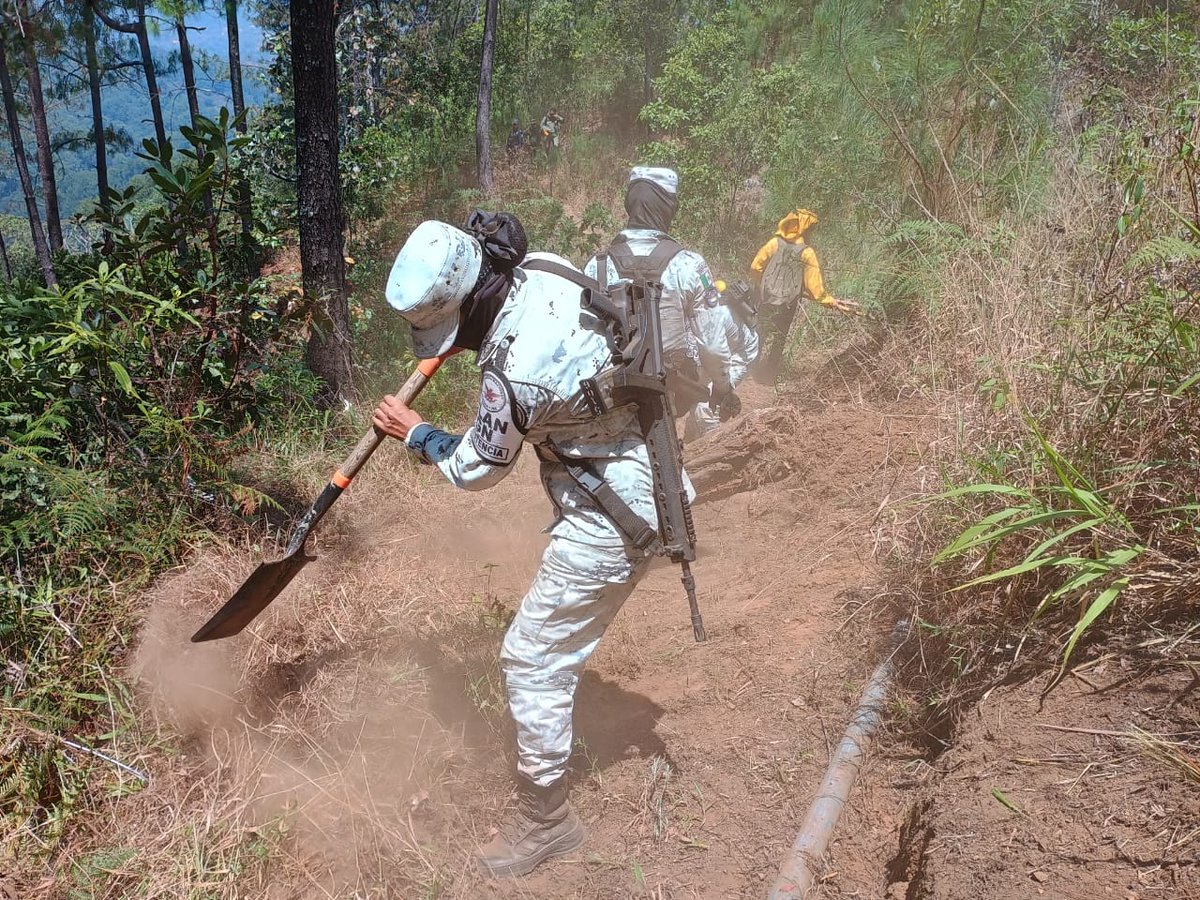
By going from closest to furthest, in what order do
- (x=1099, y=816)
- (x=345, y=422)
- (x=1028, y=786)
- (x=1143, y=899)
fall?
(x=1143, y=899)
(x=1099, y=816)
(x=1028, y=786)
(x=345, y=422)

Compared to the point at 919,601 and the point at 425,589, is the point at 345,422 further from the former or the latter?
the point at 919,601

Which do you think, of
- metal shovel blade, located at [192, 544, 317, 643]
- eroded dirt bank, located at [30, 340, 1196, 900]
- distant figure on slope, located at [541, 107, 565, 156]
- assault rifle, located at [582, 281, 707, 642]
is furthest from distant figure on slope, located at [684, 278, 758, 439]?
distant figure on slope, located at [541, 107, 565, 156]

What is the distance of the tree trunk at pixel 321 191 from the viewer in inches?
182

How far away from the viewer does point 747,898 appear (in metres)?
2.51

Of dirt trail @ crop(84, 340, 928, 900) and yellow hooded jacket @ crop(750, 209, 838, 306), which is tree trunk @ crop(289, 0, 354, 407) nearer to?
dirt trail @ crop(84, 340, 928, 900)

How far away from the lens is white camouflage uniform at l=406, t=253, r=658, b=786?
7.89 ft

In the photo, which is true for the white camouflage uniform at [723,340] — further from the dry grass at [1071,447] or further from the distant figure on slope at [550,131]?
the distant figure on slope at [550,131]

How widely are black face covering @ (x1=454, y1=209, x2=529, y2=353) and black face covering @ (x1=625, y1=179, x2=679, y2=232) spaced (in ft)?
7.55

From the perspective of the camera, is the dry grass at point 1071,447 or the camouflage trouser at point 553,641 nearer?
the dry grass at point 1071,447

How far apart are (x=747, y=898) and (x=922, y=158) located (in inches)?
211

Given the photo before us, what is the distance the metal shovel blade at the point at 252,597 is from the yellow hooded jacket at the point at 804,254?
4.61m

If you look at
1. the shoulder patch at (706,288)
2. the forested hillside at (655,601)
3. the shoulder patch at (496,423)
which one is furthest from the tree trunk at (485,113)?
the shoulder patch at (496,423)

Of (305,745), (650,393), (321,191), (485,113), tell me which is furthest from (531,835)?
(485,113)

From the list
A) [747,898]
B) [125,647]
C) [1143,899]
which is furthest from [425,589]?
[1143,899]
